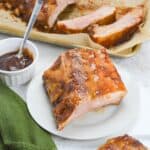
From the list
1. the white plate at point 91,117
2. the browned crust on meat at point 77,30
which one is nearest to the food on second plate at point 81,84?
the white plate at point 91,117

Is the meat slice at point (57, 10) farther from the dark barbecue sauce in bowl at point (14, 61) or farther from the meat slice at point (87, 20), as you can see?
the dark barbecue sauce in bowl at point (14, 61)

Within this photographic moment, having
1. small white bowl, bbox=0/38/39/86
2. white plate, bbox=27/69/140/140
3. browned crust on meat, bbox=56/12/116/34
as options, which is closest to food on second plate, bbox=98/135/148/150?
white plate, bbox=27/69/140/140

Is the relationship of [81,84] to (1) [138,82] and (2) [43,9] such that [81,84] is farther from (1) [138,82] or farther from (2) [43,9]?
(2) [43,9]


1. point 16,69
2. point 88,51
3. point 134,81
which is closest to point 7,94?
point 16,69

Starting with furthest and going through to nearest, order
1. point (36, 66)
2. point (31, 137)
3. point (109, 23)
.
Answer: point (109, 23) < point (36, 66) < point (31, 137)

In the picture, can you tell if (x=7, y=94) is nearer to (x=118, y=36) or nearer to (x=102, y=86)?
(x=102, y=86)

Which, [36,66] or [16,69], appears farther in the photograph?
[36,66]

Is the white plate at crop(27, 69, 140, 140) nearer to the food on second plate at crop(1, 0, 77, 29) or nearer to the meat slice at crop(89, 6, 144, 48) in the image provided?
the meat slice at crop(89, 6, 144, 48)
